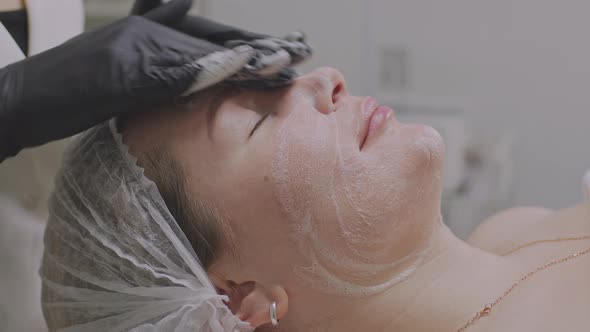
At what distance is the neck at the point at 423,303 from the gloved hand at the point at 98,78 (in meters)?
0.46

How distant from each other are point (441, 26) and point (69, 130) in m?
1.78

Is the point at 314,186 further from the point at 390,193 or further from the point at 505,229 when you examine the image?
the point at 505,229

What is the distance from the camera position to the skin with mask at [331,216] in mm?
1091

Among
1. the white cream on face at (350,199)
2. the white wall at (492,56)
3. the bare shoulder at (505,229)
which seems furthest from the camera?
the white wall at (492,56)

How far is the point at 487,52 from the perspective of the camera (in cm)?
242

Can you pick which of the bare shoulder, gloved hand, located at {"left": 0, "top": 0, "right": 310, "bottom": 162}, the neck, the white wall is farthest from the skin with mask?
the white wall

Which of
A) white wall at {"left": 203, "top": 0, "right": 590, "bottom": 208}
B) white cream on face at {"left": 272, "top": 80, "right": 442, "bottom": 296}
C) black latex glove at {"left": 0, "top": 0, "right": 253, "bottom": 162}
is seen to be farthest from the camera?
white wall at {"left": 203, "top": 0, "right": 590, "bottom": 208}

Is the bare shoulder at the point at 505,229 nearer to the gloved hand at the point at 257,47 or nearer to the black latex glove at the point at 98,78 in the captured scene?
the gloved hand at the point at 257,47

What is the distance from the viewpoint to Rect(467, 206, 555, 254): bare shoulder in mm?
1465

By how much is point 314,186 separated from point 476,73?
1.58 m

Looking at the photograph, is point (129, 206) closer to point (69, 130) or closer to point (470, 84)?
point (69, 130)

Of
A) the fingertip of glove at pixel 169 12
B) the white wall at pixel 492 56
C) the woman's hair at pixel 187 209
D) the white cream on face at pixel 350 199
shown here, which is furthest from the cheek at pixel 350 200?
the white wall at pixel 492 56

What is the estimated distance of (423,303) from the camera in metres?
1.16

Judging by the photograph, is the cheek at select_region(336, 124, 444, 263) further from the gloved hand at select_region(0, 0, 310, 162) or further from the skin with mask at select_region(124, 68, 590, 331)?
the gloved hand at select_region(0, 0, 310, 162)
